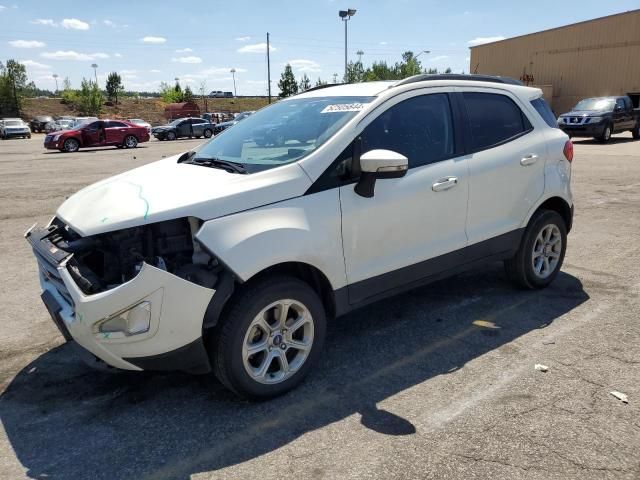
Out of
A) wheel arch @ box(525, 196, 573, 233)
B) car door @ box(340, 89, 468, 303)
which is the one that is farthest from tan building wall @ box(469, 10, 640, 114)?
car door @ box(340, 89, 468, 303)

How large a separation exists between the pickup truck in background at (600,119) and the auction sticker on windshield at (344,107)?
19.7 m

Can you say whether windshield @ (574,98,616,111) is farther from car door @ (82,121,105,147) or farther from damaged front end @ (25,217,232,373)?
damaged front end @ (25,217,232,373)

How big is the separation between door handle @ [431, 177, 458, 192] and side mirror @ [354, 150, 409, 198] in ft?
1.85

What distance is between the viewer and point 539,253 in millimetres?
4824

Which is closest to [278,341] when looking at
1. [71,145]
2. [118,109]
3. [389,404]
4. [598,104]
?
[389,404]

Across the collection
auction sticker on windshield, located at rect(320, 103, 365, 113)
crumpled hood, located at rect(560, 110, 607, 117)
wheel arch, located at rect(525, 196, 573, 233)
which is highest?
crumpled hood, located at rect(560, 110, 607, 117)

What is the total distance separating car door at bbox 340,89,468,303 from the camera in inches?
135

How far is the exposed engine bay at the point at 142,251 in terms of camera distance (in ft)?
9.74

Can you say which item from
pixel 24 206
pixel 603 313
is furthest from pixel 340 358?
pixel 24 206

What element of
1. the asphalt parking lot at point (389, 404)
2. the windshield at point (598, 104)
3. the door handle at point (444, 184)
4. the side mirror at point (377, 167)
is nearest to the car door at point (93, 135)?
the windshield at point (598, 104)

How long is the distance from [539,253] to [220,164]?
301cm

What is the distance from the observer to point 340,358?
3.72 meters

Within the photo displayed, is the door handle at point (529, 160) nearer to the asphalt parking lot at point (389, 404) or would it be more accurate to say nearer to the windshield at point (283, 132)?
the asphalt parking lot at point (389, 404)

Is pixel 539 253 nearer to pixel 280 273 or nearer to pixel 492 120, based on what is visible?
pixel 492 120
